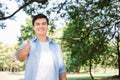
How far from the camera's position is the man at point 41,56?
119 inches

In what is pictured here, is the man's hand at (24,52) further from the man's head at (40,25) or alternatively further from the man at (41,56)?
the man's head at (40,25)

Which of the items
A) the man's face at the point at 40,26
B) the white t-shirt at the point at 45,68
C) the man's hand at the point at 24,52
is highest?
the man's face at the point at 40,26

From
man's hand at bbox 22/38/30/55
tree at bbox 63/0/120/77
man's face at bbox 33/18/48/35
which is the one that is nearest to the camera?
man's hand at bbox 22/38/30/55

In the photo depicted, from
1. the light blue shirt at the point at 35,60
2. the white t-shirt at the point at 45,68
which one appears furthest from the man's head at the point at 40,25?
the white t-shirt at the point at 45,68

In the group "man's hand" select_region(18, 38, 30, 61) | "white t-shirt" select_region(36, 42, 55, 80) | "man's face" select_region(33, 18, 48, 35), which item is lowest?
"white t-shirt" select_region(36, 42, 55, 80)

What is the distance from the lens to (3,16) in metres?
12.3

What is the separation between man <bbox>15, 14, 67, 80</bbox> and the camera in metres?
3.03

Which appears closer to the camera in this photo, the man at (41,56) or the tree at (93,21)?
the man at (41,56)

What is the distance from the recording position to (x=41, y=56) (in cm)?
307

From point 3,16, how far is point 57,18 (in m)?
2.61

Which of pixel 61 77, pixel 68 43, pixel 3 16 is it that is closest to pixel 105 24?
pixel 68 43

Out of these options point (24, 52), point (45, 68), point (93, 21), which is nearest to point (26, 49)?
point (24, 52)

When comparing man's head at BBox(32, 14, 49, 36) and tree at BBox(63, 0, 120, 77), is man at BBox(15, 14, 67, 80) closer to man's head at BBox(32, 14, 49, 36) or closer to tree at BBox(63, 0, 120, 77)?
man's head at BBox(32, 14, 49, 36)

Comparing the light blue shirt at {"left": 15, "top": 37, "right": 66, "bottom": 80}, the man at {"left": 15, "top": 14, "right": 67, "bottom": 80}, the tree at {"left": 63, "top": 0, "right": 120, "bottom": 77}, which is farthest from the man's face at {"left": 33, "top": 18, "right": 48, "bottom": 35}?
the tree at {"left": 63, "top": 0, "right": 120, "bottom": 77}
